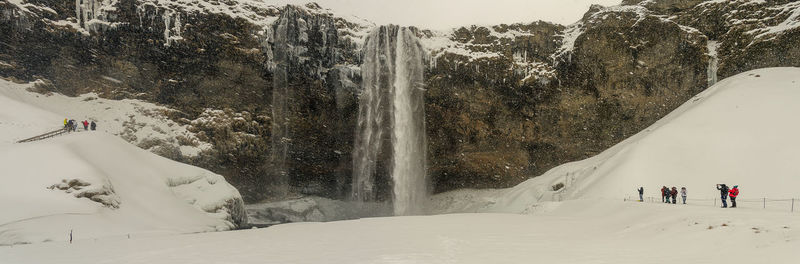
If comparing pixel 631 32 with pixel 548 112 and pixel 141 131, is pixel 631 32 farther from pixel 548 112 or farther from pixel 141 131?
pixel 141 131

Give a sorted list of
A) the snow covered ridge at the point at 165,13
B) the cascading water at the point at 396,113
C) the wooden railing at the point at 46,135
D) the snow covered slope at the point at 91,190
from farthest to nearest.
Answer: the cascading water at the point at 396,113 → the snow covered ridge at the point at 165,13 → the wooden railing at the point at 46,135 → the snow covered slope at the point at 91,190

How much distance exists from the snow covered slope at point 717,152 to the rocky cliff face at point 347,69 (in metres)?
4.09

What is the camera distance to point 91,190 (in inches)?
779

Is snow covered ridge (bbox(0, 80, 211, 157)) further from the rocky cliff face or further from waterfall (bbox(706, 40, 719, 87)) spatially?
waterfall (bbox(706, 40, 719, 87))

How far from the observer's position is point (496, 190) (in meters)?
44.9

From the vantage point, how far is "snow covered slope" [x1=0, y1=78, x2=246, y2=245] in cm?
1717

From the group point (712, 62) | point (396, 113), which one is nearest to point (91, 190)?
point (396, 113)

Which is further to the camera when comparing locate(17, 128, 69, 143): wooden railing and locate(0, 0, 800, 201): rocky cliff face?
locate(0, 0, 800, 201): rocky cliff face

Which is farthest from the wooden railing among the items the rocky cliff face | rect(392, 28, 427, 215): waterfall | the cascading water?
rect(392, 28, 427, 215): waterfall

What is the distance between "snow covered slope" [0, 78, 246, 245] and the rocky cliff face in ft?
27.4

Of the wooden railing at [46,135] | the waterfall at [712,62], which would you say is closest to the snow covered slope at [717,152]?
the waterfall at [712,62]

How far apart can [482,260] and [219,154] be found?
34369 mm

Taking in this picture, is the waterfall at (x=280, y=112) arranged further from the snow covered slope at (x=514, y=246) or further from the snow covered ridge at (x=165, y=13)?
the snow covered slope at (x=514, y=246)

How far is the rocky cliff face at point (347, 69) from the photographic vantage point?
35531 mm
